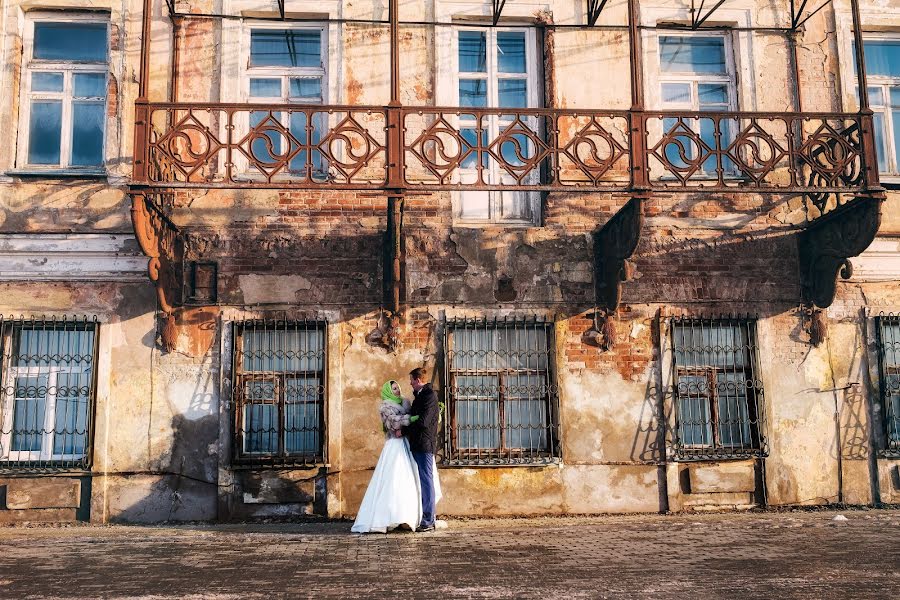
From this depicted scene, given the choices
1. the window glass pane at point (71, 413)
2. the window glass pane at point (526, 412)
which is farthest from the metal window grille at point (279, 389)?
the window glass pane at point (526, 412)

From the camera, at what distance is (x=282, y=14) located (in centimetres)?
880

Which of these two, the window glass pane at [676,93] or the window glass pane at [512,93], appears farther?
the window glass pane at [676,93]

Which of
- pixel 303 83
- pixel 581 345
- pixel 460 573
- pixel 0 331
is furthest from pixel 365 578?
pixel 303 83

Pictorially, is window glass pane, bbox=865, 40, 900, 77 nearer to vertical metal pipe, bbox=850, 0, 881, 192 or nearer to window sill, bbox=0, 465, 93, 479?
vertical metal pipe, bbox=850, 0, 881, 192

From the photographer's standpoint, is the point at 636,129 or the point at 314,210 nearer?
the point at 636,129

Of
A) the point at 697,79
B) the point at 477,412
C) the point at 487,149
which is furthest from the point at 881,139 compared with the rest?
the point at 477,412

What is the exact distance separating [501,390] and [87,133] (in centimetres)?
545

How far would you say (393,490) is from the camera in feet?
22.7

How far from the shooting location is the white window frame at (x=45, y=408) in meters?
8.11

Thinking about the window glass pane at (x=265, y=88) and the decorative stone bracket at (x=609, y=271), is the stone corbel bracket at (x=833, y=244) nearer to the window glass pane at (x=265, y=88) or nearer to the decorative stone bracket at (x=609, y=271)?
the decorative stone bracket at (x=609, y=271)

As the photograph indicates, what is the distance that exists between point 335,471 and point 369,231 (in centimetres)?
261

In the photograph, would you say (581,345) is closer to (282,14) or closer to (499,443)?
(499,443)

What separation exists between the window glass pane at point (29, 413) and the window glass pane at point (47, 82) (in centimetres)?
323

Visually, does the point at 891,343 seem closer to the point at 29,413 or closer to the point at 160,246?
the point at 160,246
